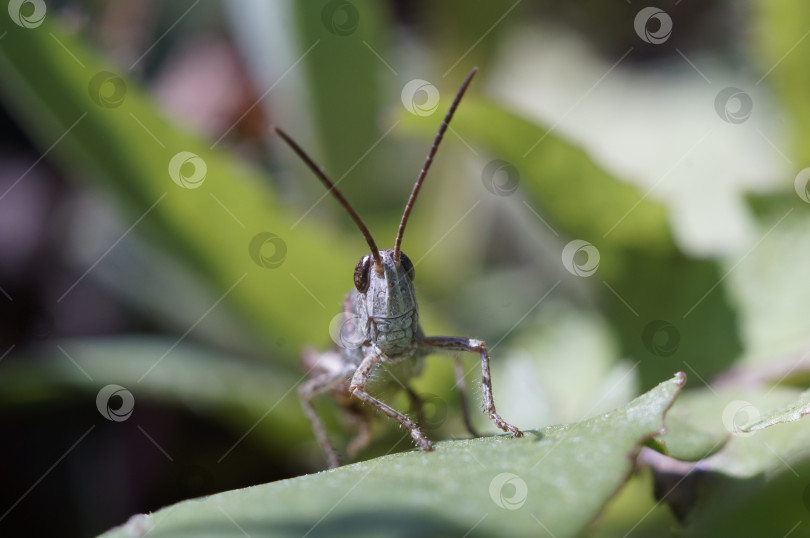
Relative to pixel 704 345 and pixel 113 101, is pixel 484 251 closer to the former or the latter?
pixel 704 345

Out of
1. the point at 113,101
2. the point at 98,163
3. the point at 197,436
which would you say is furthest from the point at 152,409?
the point at 113,101

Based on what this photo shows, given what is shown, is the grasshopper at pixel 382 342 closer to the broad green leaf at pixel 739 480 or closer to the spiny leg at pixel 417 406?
the spiny leg at pixel 417 406

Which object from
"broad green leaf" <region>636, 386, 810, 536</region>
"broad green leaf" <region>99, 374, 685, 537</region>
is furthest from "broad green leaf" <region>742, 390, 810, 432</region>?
"broad green leaf" <region>99, 374, 685, 537</region>

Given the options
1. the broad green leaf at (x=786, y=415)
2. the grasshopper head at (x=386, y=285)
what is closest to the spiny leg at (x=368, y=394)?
the grasshopper head at (x=386, y=285)

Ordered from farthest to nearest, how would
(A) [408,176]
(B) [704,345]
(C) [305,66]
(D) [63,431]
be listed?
(A) [408,176] < (C) [305,66] < (D) [63,431] < (B) [704,345]

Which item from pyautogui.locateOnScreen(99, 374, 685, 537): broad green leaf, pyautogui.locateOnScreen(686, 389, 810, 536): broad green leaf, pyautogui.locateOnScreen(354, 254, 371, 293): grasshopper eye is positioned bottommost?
pyautogui.locateOnScreen(686, 389, 810, 536): broad green leaf

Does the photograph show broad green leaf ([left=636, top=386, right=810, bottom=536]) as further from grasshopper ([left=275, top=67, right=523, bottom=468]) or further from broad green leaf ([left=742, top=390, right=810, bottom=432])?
grasshopper ([left=275, top=67, right=523, bottom=468])

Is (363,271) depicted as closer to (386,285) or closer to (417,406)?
(386,285)
